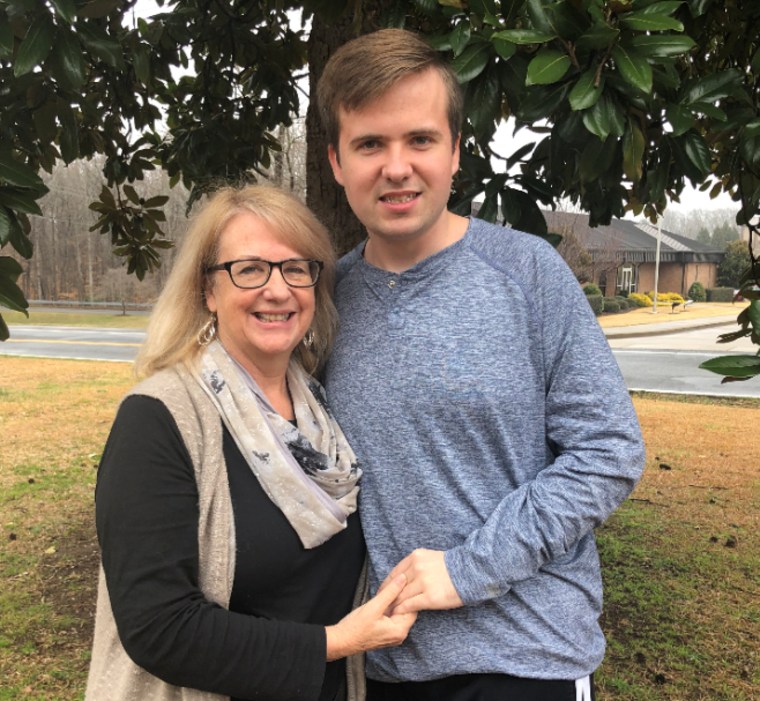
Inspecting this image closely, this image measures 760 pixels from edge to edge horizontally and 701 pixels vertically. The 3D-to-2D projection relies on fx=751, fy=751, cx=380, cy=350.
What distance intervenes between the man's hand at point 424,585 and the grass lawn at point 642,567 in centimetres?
237

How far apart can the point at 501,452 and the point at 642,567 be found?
3706mm

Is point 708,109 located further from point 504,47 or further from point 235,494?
point 235,494

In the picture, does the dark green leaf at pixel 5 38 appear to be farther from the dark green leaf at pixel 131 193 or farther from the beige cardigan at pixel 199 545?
the dark green leaf at pixel 131 193

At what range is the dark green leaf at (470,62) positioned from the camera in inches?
68.5

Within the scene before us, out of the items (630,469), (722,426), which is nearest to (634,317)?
(722,426)

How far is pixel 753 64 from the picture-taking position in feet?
7.08

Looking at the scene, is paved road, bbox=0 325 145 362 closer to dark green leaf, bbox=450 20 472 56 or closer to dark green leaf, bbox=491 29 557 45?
dark green leaf, bbox=450 20 472 56

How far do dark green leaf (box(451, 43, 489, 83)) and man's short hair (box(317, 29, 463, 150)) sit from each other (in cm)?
17

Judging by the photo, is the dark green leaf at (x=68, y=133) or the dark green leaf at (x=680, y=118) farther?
the dark green leaf at (x=68, y=133)

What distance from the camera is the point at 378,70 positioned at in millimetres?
1472

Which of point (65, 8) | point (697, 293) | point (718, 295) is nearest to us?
point (65, 8)

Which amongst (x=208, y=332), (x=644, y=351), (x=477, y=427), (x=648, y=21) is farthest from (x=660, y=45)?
(x=644, y=351)

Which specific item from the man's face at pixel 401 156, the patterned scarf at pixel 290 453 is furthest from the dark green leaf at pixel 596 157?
the patterned scarf at pixel 290 453

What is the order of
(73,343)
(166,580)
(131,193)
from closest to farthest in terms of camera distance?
(166,580) < (131,193) < (73,343)
